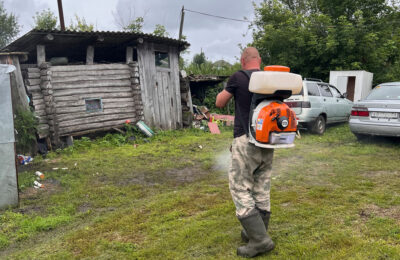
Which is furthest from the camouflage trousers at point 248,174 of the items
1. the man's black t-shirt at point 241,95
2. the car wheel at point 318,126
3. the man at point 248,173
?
the car wheel at point 318,126

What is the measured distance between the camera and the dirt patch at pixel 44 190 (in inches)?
196

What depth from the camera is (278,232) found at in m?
3.26

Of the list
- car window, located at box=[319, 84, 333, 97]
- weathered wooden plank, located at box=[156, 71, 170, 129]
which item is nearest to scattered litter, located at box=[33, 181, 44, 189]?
weathered wooden plank, located at box=[156, 71, 170, 129]

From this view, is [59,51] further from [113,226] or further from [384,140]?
[384,140]

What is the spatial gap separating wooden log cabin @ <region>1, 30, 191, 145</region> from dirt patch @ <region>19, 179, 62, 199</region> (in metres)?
3.48

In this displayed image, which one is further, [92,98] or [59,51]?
[59,51]

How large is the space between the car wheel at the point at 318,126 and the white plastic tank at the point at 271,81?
305 inches

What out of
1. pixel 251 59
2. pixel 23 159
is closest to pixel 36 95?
pixel 23 159

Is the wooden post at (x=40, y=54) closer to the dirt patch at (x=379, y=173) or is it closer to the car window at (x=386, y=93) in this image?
the dirt patch at (x=379, y=173)

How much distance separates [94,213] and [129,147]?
4877 mm

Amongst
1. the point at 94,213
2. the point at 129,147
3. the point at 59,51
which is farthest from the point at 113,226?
the point at 59,51

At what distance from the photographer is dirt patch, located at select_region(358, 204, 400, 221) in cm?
353

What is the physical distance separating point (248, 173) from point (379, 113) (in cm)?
609

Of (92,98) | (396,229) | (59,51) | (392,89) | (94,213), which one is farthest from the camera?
(59,51)
